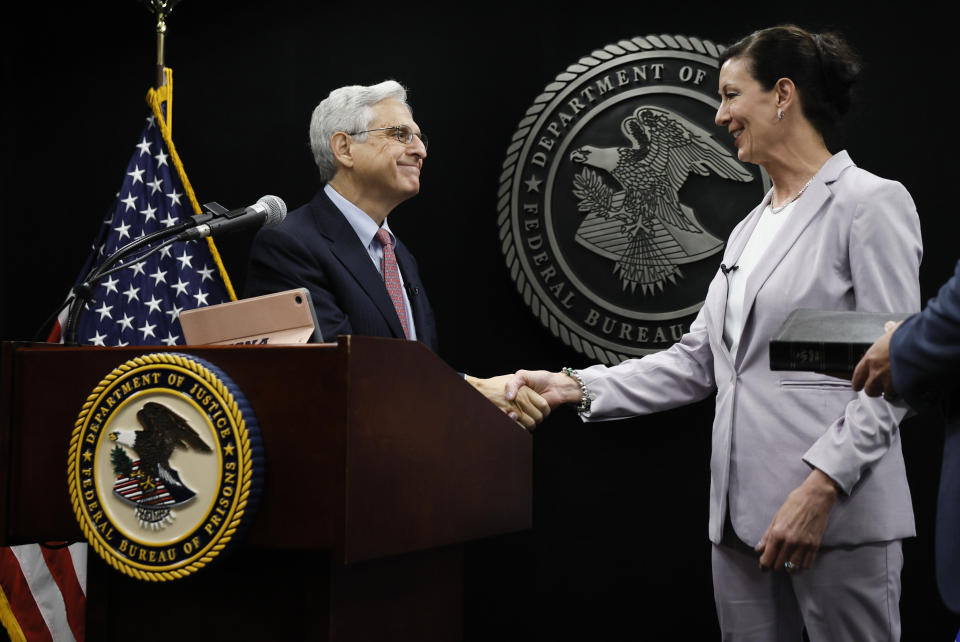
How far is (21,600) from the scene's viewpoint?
2707mm

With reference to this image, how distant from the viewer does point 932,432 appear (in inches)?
109

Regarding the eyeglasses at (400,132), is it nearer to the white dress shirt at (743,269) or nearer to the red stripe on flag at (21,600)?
the white dress shirt at (743,269)

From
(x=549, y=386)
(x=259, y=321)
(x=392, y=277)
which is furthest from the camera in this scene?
(x=392, y=277)

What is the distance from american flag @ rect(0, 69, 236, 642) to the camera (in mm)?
2713

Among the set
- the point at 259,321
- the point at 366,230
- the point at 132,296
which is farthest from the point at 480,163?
the point at 259,321

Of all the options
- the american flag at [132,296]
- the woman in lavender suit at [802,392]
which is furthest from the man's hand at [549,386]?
the american flag at [132,296]

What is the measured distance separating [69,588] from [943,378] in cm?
248

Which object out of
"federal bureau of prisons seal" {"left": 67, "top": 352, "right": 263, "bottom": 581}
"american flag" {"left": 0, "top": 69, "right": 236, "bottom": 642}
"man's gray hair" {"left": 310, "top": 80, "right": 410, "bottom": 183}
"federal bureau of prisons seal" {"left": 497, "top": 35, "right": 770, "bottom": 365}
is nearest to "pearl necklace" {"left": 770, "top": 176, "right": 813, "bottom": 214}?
"federal bureau of prisons seal" {"left": 497, "top": 35, "right": 770, "bottom": 365}

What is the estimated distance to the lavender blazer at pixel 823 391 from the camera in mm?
1721

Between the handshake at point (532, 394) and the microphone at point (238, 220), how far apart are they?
72cm

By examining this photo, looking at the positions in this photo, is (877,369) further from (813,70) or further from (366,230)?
(366,230)

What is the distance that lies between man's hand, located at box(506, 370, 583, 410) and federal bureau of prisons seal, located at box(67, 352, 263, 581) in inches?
42.4

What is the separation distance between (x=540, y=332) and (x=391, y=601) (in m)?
1.59

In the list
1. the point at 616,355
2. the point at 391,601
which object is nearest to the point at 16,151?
the point at 616,355
